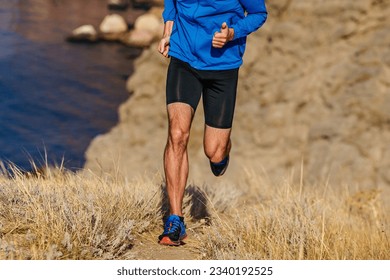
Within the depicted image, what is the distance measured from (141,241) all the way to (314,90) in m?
6.55

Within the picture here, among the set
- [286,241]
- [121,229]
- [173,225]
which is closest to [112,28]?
[173,225]

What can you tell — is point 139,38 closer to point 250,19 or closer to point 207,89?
point 207,89

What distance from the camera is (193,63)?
4984 mm

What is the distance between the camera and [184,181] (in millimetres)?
5066

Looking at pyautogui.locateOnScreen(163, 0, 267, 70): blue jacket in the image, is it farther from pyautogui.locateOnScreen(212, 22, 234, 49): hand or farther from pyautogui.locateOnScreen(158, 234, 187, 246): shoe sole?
pyautogui.locateOnScreen(158, 234, 187, 246): shoe sole

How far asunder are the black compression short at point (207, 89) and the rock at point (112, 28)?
11.1 meters

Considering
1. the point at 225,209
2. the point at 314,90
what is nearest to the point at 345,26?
the point at 314,90

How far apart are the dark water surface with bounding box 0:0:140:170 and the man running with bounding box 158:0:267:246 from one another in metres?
7.59

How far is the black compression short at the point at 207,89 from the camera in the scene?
498cm

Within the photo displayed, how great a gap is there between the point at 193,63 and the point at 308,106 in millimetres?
6466

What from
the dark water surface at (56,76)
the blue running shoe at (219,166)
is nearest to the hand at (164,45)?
the blue running shoe at (219,166)

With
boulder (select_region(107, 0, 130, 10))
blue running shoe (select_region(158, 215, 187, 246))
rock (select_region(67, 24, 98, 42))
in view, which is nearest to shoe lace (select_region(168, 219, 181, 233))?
blue running shoe (select_region(158, 215, 187, 246))

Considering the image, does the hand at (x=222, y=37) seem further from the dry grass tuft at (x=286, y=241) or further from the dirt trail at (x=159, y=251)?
the dirt trail at (x=159, y=251)

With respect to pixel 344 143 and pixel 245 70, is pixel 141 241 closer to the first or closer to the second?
pixel 344 143
